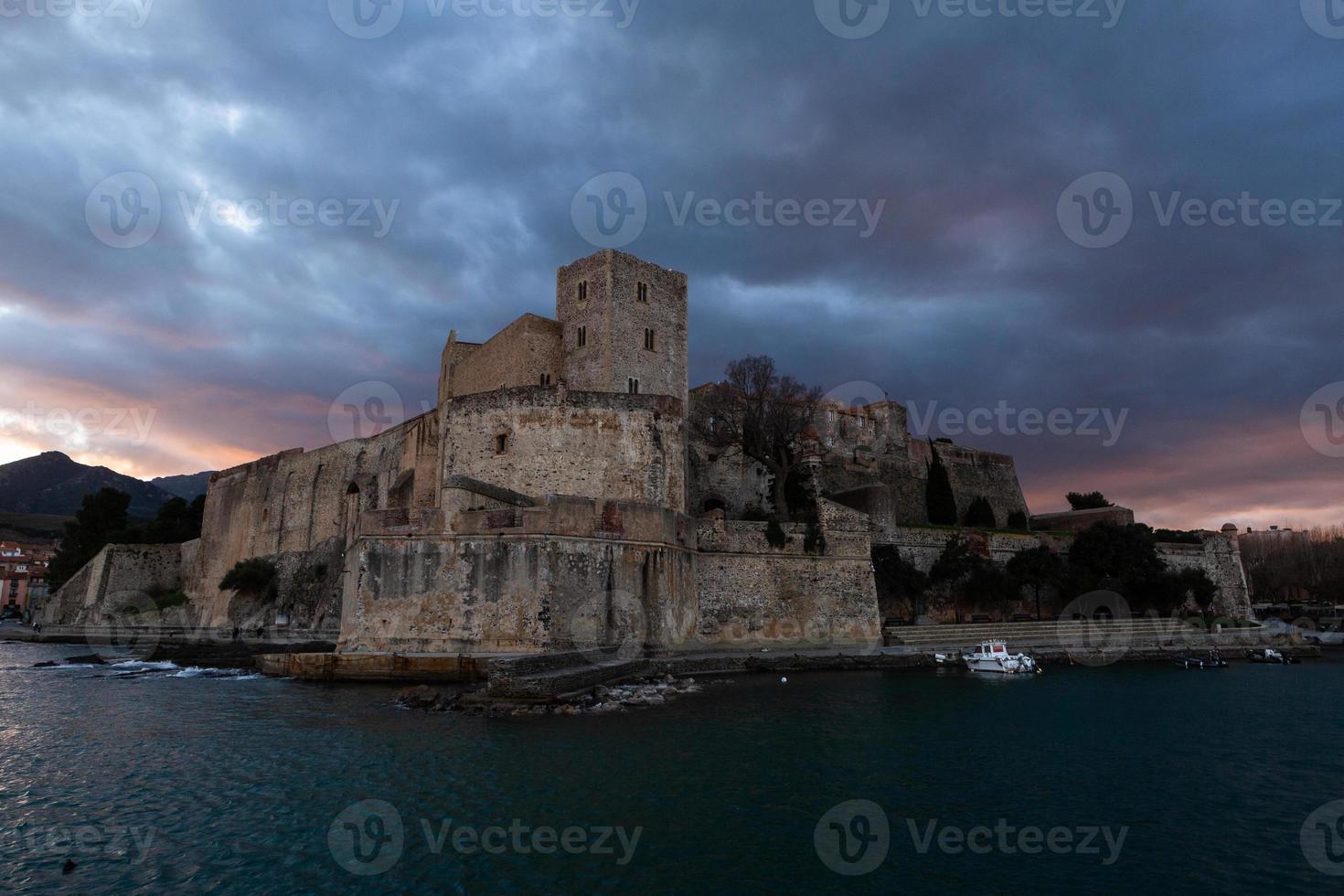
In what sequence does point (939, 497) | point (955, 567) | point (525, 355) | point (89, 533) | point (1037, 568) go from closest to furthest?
point (525, 355), point (955, 567), point (1037, 568), point (939, 497), point (89, 533)

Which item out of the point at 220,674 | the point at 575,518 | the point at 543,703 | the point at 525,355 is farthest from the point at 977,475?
the point at 220,674

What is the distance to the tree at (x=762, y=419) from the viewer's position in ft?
111

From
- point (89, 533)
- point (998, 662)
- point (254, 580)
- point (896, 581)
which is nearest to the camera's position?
point (998, 662)

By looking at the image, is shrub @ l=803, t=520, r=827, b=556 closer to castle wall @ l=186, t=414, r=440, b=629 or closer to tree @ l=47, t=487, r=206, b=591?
castle wall @ l=186, t=414, r=440, b=629

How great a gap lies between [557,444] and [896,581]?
568 inches

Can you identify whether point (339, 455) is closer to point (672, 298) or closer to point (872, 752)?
point (672, 298)

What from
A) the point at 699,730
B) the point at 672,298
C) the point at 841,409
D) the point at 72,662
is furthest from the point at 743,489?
→ the point at 72,662

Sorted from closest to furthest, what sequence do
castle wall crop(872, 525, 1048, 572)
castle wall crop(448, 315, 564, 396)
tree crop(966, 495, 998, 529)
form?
castle wall crop(448, 315, 564, 396) < castle wall crop(872, 525, 1048, 572) < tree crop(966, 495, 998, 529)

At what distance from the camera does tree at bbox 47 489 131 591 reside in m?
53.9

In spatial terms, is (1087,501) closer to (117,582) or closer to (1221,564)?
(1221,564)

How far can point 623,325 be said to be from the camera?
1223 inches

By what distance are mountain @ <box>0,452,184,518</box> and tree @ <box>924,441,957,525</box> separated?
594 feet

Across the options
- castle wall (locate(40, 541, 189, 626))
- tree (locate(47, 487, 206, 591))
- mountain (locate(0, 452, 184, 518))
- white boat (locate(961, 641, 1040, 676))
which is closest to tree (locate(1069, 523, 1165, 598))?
white boat (locate(961, 641, 1040, 676))

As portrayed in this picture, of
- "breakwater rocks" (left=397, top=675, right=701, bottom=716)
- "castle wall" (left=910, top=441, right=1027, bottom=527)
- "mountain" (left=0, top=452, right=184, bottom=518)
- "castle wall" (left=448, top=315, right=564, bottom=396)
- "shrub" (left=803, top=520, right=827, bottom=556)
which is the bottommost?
"breakwater rocks" (left=397, top=675, right=701, bottom=716)
